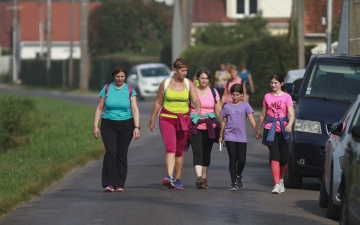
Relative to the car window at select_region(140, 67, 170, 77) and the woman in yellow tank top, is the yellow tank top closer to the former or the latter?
the woman in yellow tank top

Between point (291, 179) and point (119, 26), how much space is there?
61564 mm

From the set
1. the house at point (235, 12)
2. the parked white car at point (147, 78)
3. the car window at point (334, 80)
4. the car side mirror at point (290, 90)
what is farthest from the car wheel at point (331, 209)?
the house at point (235, 12)

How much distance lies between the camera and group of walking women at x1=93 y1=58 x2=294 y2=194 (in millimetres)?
13523

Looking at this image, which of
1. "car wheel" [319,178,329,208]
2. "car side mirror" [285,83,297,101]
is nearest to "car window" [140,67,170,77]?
"car side mirror" [285,83,297,101]

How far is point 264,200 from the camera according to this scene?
40.8 feet

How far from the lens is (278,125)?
13.4 m

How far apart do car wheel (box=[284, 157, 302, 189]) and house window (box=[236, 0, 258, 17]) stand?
47276mm

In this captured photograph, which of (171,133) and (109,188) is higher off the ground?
(171,133)

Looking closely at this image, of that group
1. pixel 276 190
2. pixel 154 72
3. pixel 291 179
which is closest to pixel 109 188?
pixel 276 190

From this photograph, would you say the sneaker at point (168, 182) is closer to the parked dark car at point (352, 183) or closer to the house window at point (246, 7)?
the parked dark car at point (352, 183)

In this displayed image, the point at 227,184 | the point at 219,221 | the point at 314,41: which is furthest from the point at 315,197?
the point at 314,41

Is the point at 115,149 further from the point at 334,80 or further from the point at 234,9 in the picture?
the point at 234,9

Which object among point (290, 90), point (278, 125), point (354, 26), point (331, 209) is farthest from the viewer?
point (354, 26)

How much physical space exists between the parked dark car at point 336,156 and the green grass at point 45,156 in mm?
3520
